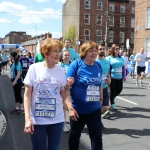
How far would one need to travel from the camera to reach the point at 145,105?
8.53 meters

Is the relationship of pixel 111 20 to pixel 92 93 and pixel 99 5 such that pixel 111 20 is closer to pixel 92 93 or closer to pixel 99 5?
pixel 99 5

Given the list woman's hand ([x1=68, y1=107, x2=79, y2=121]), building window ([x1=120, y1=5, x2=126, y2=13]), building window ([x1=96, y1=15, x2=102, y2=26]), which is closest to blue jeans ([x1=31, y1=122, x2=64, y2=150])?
woman's hand ([x1=68, y1=107, x2=79, y2=121])

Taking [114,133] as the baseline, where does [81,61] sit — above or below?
above

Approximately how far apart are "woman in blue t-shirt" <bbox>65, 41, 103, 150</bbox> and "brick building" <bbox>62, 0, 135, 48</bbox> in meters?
47.9

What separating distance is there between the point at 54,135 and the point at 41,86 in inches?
22.7

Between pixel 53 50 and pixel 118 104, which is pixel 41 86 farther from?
pixel 118 104

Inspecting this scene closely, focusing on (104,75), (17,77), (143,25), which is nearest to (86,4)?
(143,25)

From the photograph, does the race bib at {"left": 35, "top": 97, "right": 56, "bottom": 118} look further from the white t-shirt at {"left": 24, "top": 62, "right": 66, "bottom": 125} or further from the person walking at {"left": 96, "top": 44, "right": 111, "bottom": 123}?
the person walking at {"left": 96, "top": 44, "right": 111, "bottom": 123}

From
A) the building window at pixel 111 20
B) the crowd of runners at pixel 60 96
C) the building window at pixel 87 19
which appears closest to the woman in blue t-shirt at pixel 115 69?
the crowd of runners at pixel 60 96

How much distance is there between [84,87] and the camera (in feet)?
11.4

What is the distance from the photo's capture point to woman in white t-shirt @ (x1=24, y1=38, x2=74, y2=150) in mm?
2818

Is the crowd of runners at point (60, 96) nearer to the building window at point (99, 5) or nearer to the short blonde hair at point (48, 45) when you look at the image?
the short blonde hair at point (48, 45)

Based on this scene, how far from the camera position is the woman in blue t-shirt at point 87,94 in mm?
3484

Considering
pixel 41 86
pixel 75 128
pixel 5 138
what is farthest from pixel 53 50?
pixel 5 138
